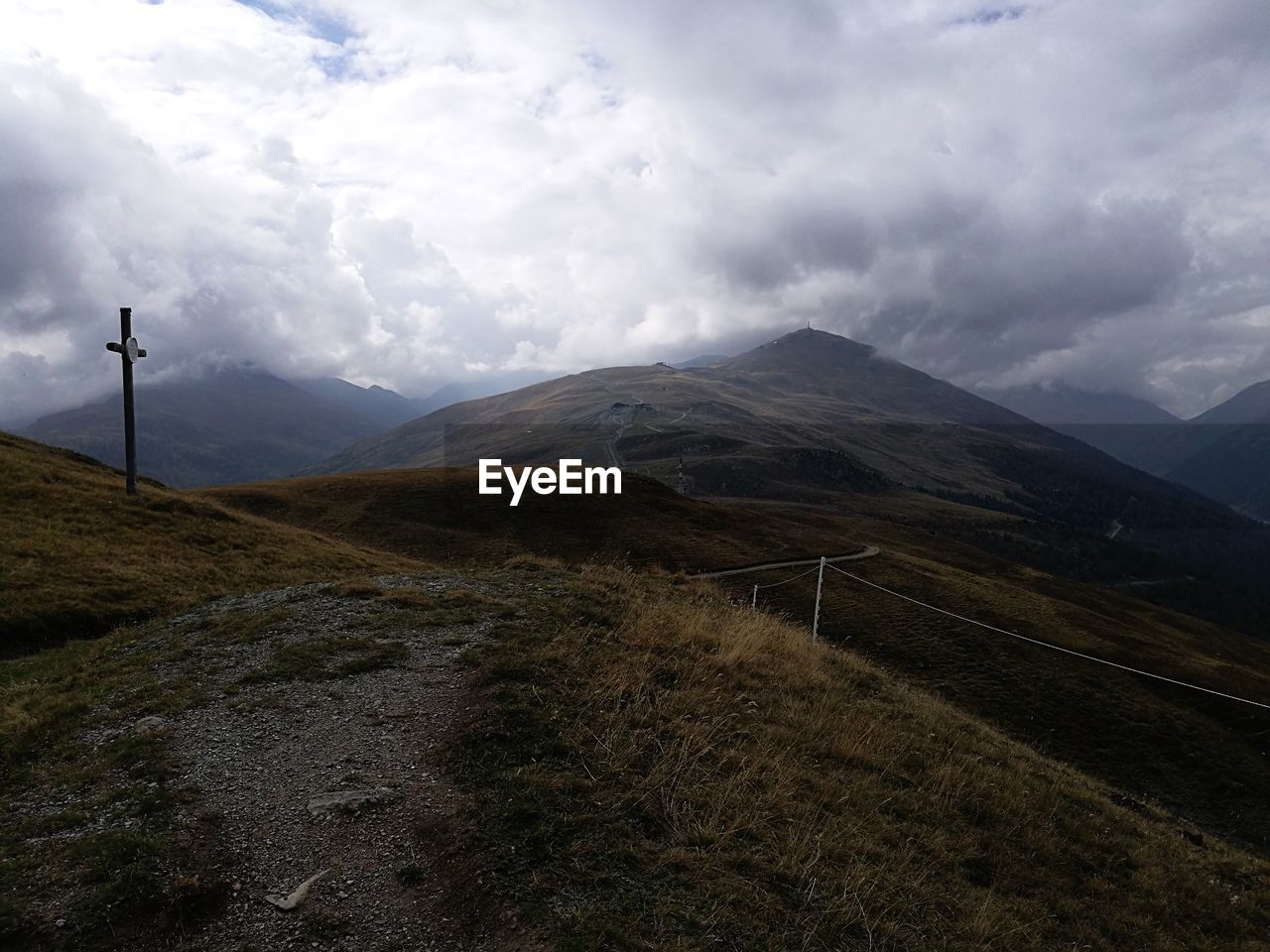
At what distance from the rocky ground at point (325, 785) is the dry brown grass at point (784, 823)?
800 millimetres

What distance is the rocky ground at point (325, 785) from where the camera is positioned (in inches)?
241

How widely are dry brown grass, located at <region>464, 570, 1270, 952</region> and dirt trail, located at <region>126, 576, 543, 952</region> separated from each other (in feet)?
2.63

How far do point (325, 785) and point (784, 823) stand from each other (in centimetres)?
583

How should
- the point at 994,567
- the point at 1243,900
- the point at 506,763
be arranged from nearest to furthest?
the point at 506,763 < the point at 1243,900 < the point at 994,567

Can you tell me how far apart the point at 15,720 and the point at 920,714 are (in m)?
16.8

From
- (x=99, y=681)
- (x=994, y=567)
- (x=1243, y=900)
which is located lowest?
(x=994, y=567)

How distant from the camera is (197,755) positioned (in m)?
8.84

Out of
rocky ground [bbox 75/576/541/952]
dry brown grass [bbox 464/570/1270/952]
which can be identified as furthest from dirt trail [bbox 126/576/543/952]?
dry brown grass [bbox 464/570/1270/952]

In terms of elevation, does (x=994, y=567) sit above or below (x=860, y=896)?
below

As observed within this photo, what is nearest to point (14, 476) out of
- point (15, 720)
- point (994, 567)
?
point (15, 720)

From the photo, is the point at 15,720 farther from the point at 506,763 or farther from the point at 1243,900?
the point at 1243,900

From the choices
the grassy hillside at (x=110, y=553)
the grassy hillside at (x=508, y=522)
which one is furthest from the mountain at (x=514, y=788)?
the grassy hillside at (x=508, y=522)

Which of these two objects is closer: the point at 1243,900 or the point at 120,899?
the point at 120,899

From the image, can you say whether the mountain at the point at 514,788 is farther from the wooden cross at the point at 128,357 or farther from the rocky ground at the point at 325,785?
the wooden cross at the point at 128,357
